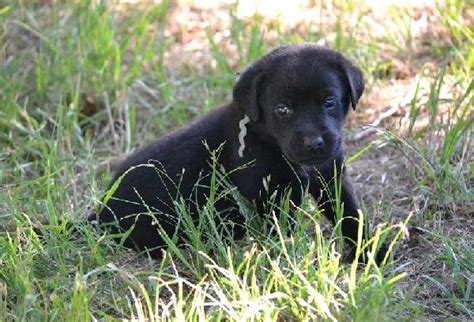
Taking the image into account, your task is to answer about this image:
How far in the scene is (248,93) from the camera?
4406 mm

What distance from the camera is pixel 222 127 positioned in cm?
468

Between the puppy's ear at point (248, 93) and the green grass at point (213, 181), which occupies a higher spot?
the puppy's ear at point (248, 93)

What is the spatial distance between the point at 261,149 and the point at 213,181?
381 millimetres

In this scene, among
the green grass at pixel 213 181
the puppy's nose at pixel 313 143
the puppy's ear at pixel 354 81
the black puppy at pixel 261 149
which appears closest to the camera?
the green grass at pixel 213 181

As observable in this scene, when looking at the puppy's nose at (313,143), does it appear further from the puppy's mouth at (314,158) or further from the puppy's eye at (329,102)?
the puppy's eye at (329,102)

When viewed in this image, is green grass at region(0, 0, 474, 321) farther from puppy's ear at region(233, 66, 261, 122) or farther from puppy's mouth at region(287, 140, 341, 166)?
puppy's ear at region(233, 66, 261, 122)

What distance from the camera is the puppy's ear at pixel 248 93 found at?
4.38 metres

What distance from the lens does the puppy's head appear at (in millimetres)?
4238

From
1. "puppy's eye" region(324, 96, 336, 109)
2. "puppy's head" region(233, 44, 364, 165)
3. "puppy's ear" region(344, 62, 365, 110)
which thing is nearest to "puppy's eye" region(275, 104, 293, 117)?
"puppy's head" region(233, 44, 364, 165)

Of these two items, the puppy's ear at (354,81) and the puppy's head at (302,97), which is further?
the puppy's ear at (354,81)

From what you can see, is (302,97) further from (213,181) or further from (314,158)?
(213,181)

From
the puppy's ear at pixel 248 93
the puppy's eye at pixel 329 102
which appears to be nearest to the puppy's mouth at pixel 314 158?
the puppy's eye at pixel 329 102

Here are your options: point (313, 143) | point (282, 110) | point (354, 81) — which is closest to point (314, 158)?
point (313, 143)

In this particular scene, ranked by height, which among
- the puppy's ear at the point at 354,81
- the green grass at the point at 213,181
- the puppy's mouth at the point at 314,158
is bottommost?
the green grass at the point at 213,181
